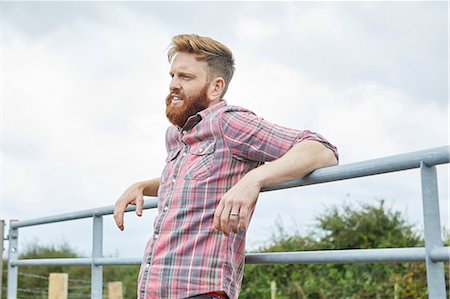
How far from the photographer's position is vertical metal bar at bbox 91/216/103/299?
10.2ft

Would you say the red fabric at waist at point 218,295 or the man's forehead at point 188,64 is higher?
the man's forehead at point 188,64

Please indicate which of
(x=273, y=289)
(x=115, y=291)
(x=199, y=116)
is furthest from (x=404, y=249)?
(x=273, y=289)

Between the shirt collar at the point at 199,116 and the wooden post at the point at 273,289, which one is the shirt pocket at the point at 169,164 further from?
the wooden post at the point at 273,289

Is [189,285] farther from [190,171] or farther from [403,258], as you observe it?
[403,258]

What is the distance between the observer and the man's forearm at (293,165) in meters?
1.89

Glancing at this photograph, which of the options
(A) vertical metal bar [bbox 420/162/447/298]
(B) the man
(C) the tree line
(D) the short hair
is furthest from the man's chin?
(C) the tree line

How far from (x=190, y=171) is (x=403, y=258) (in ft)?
2.05

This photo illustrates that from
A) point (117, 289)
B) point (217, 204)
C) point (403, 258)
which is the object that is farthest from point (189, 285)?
point (117, 289)

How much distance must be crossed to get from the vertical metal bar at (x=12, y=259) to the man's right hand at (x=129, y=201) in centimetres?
176

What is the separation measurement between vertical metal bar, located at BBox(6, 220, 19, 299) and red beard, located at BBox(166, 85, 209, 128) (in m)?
2.18

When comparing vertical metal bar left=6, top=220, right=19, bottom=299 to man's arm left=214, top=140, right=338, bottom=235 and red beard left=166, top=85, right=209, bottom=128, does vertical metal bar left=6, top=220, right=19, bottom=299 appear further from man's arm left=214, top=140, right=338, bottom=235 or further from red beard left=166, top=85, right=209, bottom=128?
man's arm left=214, top=140, right=338, bottom=235

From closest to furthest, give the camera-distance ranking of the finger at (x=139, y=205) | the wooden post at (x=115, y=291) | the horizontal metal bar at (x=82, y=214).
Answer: the finger at (x=139, y=205) < the horizontal metal bar at (x=82, y=214) < the wooden post at (x=115, y=291)

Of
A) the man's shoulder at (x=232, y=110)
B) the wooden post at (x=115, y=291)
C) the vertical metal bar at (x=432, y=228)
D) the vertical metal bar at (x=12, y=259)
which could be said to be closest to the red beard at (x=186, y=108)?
the man's shoulder at (x=232, y=110)

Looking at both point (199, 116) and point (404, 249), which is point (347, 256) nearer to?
point (404, 249)
